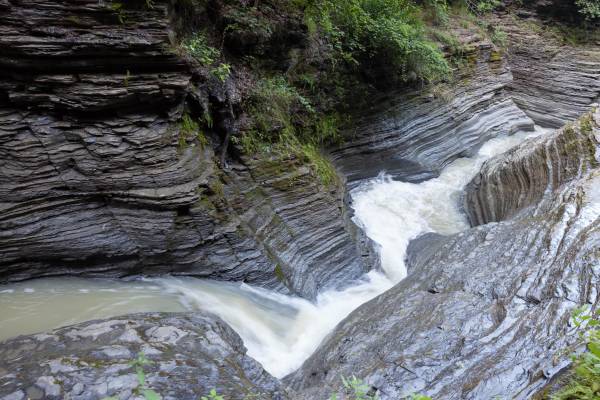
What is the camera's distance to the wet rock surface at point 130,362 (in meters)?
3.20

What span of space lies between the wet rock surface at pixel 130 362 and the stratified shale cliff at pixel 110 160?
1579mm

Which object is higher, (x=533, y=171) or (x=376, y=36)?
(x=376, y=36)

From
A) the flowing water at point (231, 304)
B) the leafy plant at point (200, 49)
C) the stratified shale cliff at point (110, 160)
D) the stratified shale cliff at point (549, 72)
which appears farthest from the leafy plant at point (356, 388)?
the stratified shale cliff at point (549, 72)

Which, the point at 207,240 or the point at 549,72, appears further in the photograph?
the point at 549,72

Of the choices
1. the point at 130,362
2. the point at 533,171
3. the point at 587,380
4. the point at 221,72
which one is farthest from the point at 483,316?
the point at 533,171

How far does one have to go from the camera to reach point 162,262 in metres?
5.91

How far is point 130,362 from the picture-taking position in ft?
11.6

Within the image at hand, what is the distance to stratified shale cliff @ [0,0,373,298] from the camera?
16.1ft

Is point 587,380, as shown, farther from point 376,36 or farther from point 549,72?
point 549,72

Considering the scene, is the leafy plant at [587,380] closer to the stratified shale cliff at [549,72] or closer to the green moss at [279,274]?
the green moss at [279,274]

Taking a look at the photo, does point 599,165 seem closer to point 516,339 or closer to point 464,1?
point 516,339

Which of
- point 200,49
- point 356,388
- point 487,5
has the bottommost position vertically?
point 356,388

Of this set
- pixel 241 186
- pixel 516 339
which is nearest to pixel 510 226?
pixel 516 339

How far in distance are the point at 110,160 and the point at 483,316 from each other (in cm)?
459
